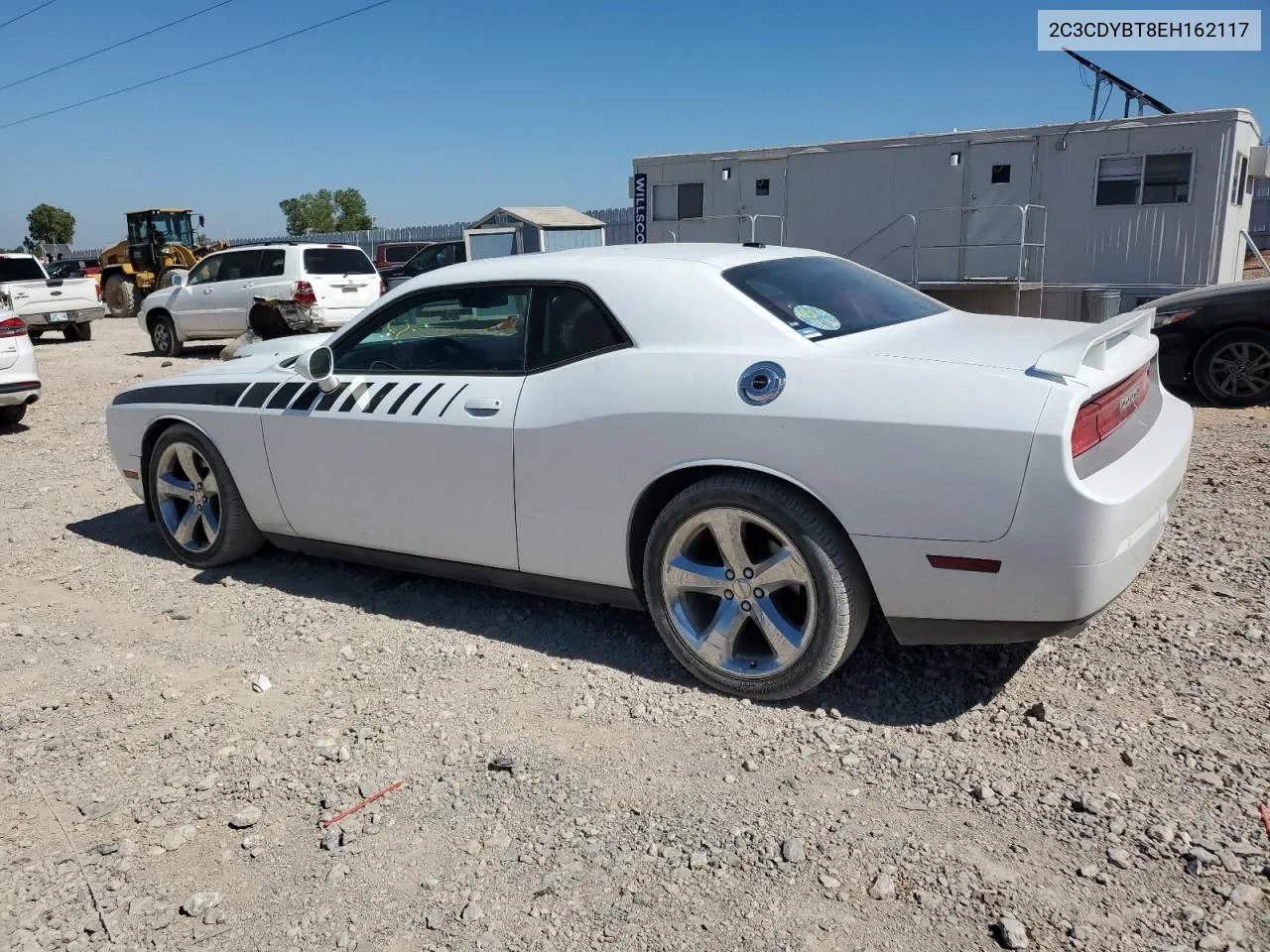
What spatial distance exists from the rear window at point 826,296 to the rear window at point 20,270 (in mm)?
17462

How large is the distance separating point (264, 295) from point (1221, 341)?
12.0m

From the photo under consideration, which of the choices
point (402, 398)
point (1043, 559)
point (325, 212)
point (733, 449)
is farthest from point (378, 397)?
point (325, 212)

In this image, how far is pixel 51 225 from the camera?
82.9 m

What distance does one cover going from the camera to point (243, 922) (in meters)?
2.48

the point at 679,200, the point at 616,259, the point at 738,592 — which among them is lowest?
the point at 738,592

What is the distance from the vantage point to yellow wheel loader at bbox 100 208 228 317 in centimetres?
2761

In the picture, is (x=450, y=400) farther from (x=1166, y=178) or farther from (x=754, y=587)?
(x=1166, y=178)

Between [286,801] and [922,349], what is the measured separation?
7.84ft

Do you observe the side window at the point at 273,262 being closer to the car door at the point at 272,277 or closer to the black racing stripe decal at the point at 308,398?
the car door at the point at 272,277

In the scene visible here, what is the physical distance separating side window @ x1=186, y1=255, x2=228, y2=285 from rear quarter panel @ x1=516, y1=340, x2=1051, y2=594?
536 inches

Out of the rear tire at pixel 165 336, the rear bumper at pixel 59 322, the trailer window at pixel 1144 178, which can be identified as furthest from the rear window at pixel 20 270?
the trailer window at pixel 1144 178

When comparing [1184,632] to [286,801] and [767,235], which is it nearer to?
[286,801]

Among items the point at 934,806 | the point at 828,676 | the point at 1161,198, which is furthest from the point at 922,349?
the point at 1161,198

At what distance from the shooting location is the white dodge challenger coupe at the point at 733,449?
2.88 meters
